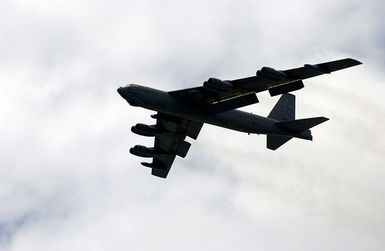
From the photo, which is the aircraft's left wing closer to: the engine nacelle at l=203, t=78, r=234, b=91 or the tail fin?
the tail fin

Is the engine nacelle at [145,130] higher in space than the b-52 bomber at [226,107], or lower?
higher

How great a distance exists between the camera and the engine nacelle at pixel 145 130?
220ft

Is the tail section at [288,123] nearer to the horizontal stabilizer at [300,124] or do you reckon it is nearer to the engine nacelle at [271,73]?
the horizontal stabilizer at [300,124]

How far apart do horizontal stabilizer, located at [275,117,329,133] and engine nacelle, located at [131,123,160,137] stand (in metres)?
11.0

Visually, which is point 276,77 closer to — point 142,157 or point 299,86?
point 299,86

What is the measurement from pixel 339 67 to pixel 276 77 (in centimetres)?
484

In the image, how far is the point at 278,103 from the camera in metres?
69.9

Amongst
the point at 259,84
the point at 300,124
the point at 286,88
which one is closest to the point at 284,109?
the point at 300,124

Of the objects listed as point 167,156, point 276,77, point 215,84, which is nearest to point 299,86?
point 276,77

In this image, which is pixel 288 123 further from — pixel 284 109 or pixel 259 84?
pixel 259 84

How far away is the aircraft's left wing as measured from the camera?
67938mm

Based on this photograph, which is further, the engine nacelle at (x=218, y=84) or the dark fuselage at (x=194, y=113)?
the dark fuselage at (x=194, y=113)

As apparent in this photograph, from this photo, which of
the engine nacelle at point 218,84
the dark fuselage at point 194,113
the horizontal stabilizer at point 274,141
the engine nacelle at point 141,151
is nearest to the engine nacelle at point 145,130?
the engine nacelle at point 141,151

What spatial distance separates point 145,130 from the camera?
67.4 meters
